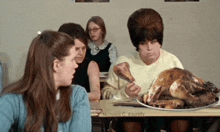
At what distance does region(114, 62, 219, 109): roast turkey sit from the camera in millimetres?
1440

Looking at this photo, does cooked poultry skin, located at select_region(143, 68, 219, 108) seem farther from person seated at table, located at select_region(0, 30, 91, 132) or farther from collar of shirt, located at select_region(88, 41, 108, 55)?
collar of shirt, located at select_region(88, 41, 108, 55)

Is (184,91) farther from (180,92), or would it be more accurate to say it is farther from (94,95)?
(94,95)

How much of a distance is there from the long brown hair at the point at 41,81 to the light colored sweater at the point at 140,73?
2.49 ft

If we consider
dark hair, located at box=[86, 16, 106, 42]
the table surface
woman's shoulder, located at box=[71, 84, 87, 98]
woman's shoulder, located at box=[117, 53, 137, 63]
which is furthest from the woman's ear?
dark hair, located at box=[86, 16, 106, 42]

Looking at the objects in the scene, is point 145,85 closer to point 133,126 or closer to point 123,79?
point 123,79

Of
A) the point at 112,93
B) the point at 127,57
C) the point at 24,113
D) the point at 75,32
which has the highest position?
the point at 75,32

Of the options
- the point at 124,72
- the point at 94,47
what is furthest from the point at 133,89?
the point at 94,47

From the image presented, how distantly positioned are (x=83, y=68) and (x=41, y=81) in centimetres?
81

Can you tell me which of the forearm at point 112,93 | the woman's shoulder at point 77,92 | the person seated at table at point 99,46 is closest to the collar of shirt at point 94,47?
the person seated at table at point 99,46

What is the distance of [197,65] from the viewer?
209 centimetres

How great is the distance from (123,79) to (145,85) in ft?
0.52

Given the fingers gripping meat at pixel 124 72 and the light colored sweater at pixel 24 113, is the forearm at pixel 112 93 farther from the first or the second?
the light colored sweater at pixel 24 113

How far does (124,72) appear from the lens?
178cm

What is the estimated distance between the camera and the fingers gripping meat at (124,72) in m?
→ 1.77
